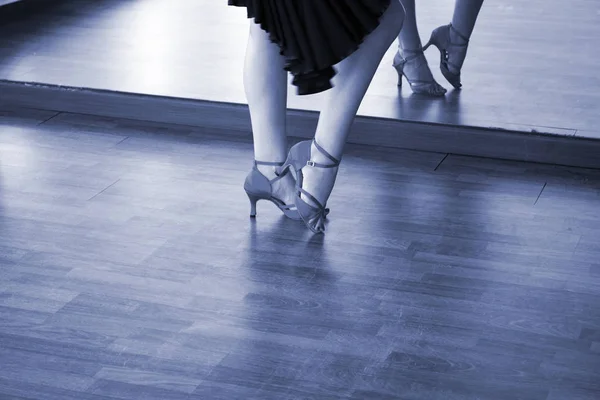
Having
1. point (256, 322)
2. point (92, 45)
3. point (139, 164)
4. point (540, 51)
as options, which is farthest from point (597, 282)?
point (92, 45)

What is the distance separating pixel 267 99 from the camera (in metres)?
2.60

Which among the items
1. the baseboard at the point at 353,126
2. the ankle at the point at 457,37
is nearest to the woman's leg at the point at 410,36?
the ankle at the point at 457,37

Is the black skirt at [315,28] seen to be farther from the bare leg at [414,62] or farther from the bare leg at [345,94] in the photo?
the bare leg at [414,62]

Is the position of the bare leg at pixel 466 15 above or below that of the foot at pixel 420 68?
above

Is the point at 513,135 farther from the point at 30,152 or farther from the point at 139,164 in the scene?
the point at 30,152

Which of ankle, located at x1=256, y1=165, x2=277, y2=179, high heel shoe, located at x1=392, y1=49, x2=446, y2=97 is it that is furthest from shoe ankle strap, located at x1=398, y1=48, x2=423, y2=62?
ankle, located at x1=256, y1=165, x2=277, y2=179

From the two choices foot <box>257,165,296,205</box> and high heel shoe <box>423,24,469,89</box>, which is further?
high heel shoe <box>423,24,469,89</box>

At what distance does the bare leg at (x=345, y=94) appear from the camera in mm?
2506

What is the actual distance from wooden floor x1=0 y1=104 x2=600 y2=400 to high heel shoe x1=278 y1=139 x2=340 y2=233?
0.04 m

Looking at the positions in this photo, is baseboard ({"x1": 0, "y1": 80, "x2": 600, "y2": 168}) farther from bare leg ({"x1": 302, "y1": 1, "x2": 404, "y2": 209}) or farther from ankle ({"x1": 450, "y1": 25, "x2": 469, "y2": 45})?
bare leg ({"x1": 302, "y1": 1, "x2": 404, "y2": 209})

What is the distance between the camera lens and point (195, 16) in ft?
12.0

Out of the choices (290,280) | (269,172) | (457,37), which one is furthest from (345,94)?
(457,37)

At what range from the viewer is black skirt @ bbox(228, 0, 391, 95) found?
2395 millimetres

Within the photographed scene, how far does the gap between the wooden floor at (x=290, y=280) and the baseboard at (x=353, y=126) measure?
0.04 m
